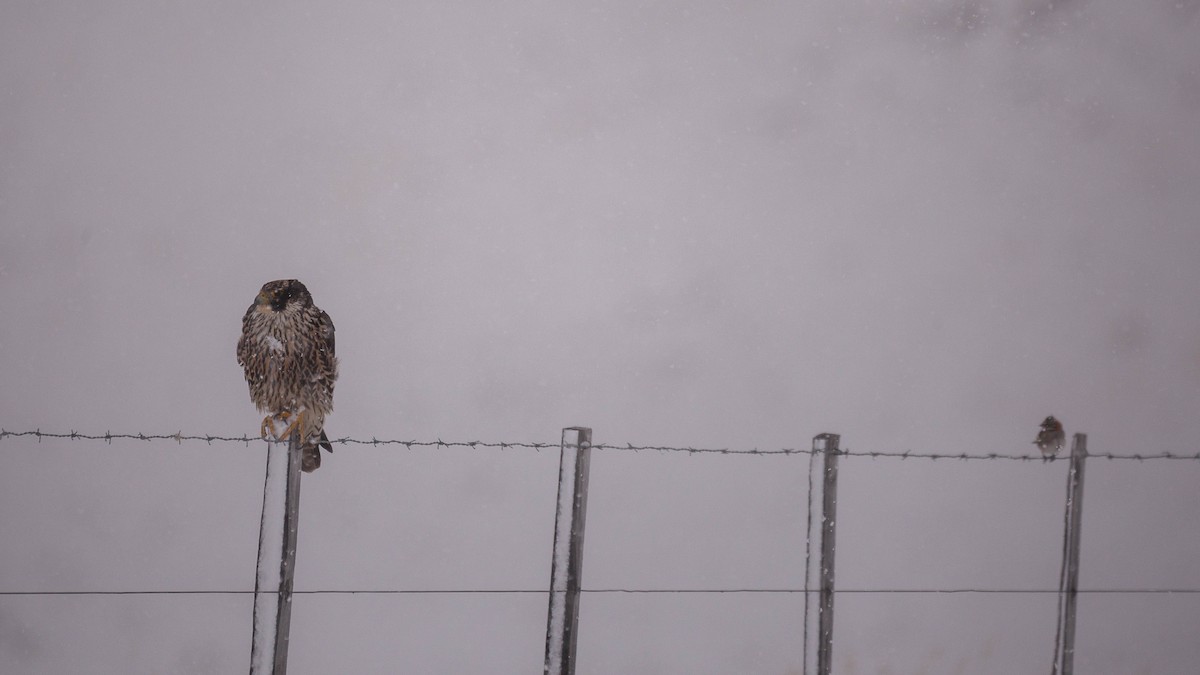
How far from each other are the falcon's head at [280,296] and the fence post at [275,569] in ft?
4.64

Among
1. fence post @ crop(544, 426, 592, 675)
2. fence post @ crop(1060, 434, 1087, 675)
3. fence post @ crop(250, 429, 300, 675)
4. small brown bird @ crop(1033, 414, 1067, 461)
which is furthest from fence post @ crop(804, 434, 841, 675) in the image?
small brown bird @ crop(1033, 414, 1067, 461)

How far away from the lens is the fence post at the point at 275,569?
2.39 m

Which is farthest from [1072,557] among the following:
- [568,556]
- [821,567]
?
[568,556]

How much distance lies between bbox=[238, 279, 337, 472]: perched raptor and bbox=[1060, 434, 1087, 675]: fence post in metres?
3.07

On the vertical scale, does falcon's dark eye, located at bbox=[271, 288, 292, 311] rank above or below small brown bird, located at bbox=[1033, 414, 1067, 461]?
above

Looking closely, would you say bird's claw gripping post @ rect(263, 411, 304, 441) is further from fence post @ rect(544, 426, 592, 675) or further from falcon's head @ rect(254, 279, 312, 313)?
fence post @ rect(544, 426, 592, 675)

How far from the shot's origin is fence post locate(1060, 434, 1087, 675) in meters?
3.12

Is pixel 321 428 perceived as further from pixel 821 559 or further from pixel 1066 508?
pixel 1066 508

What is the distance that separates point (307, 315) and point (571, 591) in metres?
1.95

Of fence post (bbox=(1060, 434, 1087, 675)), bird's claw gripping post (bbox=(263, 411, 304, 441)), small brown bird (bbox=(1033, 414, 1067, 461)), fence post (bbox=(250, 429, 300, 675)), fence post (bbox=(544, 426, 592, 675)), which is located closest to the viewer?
fence post (bbox=(250, 429, 300, 675))

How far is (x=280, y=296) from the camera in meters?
3.67

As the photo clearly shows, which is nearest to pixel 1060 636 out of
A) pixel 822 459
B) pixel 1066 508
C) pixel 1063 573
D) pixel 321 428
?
pixel 1063 573

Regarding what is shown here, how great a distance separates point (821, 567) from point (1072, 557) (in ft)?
3.87

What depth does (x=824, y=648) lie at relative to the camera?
2.67 meters
